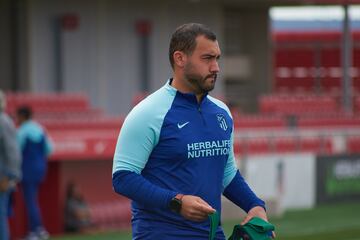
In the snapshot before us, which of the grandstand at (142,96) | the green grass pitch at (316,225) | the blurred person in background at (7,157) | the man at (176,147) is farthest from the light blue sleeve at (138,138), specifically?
the grandstand at (142,96)

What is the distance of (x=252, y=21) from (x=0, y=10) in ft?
32.7

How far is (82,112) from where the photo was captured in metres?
23.0

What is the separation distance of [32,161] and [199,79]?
9573 millimetres

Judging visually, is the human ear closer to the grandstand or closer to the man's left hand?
the man's left hand

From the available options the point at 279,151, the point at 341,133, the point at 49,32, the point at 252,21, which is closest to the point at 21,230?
the point at 279,151

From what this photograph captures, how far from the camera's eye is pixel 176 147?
529cm

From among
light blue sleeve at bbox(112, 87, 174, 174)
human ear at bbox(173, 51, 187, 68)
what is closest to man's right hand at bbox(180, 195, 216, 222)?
light blue sleeve at bbox(112, 87, 174, 174)

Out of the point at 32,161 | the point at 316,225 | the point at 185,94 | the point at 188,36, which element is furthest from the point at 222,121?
the point at 316,225

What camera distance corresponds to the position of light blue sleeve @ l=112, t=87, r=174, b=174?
207 inches

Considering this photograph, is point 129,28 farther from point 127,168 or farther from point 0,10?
point 127,168

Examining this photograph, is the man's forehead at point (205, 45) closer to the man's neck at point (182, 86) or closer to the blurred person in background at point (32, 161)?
the man's neck at point (182, 86)

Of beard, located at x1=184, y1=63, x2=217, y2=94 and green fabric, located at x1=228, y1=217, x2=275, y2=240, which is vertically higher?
beard, located at x1=184, y1=63, x2=217, y2=94

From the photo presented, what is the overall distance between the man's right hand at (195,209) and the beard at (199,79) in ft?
1.75

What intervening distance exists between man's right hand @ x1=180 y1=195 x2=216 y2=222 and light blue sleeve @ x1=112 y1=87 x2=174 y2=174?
31 centimetres
